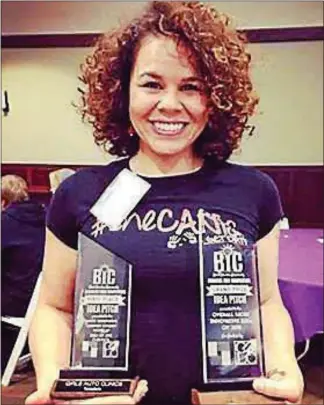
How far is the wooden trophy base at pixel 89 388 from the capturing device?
0.69 metres

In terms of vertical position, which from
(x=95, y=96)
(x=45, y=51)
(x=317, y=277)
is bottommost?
(x=317, y=277)

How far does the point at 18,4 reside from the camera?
39.3 inches

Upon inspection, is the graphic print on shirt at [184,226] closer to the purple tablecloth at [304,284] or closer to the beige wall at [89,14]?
the beige wall at [89,14]

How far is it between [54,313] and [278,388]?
259 millimetres

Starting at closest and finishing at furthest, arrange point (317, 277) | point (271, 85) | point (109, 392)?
point (109, 392) < point (271, 85) < point (317, 277)

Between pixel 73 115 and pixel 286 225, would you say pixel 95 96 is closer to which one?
pixel 73 115

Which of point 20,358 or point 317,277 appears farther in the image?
point 317,277

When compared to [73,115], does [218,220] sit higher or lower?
lower

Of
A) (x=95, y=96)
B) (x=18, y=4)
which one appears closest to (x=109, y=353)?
(x=95, y=96)

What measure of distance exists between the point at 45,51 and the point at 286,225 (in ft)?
1.56

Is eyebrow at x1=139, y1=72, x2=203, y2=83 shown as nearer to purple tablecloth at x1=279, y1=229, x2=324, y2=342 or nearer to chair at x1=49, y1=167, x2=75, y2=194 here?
chair at x1=49, y1=167, x2=75, y2=194

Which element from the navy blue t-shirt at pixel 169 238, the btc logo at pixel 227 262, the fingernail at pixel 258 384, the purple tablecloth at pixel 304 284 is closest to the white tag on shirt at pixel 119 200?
the navy blue t-shirt at pixel 169 238

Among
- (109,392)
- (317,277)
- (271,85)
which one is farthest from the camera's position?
(317,277)

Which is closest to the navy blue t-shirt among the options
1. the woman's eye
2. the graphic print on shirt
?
the graphic print on shirt
